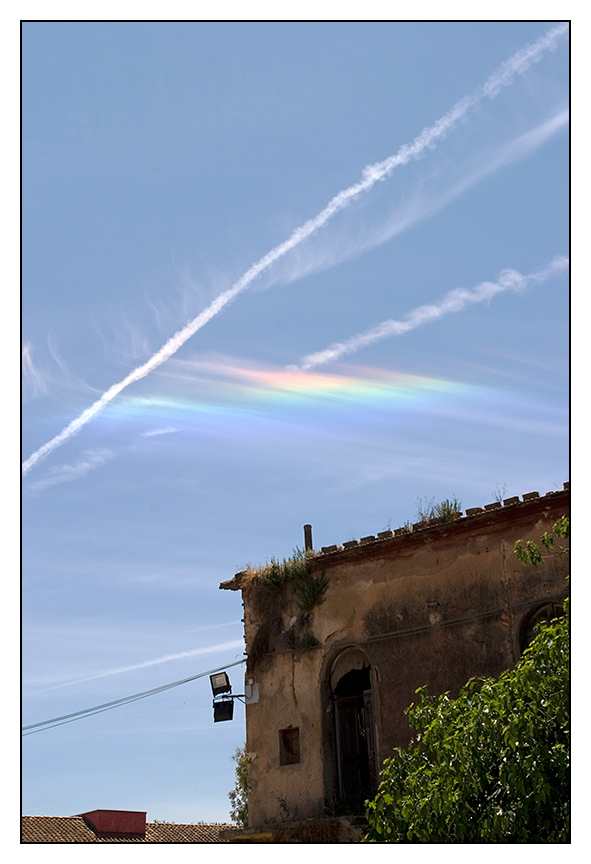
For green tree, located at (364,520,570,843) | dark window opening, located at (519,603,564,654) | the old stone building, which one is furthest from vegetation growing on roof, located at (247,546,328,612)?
green tree, located at (364,520,570,843)

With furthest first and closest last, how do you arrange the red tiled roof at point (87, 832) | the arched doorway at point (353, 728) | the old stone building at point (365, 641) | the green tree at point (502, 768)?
the red tiled roof at point (87, 832), the arched doorway at point (353, 728), the old stone building at point (365, 641), the green tree at point (502, 768)

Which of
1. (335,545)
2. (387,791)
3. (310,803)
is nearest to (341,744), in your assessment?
(310,803)

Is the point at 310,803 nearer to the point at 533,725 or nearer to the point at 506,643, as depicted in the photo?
the point at 506,643

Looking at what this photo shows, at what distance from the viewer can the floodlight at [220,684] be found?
17047 mm

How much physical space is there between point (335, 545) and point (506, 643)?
339 centimetres

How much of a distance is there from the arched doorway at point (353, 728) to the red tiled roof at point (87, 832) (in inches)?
275

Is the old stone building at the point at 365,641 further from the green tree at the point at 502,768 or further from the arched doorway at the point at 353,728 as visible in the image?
the green tree at the point at 502,768

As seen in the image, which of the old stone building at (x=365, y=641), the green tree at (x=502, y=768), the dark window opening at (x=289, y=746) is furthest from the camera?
the dark window opening at (x=289, y=746)

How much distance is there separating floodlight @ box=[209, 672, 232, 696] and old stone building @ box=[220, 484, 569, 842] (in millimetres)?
386

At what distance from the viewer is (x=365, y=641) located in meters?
15.4

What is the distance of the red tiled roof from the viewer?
23.3 metres

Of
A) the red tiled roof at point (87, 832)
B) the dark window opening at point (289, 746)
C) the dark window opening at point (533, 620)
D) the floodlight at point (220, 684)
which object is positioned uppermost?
the dark window opening at point (533, 620)

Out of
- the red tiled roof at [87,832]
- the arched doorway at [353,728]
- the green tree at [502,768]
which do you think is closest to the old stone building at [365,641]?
the arched doorway at [353,728]

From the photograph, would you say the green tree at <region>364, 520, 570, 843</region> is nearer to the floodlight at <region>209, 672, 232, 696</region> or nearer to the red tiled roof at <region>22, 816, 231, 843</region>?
the floodlight at <region>209, 672, 232, 696</region>
